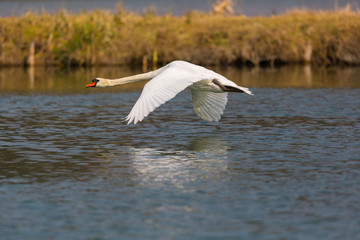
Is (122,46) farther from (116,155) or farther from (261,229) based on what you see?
(261,229)

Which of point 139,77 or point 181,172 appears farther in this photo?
point 139,77

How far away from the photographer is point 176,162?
10.8 meters

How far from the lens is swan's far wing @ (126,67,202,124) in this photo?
10.4 metres

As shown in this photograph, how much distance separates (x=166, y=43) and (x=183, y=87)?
2570 cm

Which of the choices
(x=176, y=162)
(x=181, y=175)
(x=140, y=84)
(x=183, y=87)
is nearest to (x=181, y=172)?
(x=181, y=175)

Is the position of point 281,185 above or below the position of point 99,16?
below

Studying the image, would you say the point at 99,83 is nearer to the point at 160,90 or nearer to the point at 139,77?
the point at 139,77

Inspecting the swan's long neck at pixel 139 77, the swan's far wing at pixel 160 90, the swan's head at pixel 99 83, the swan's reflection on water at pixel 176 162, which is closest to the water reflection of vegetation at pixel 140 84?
the swan's head at pixel 99 83

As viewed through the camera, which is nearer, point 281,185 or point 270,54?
point 281,185

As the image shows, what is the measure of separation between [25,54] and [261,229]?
30.7m

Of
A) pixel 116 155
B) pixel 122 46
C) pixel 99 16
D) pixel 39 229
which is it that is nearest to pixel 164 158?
pixel 116 155

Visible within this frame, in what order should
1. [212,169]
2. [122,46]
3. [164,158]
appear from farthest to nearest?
[122,46] → [164,158] → [212,169]

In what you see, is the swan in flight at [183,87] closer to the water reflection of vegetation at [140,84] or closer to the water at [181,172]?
the water at [181,172]

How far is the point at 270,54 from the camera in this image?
36.2 metres
